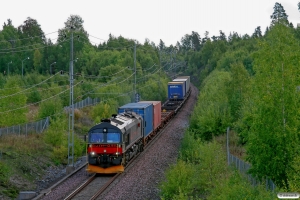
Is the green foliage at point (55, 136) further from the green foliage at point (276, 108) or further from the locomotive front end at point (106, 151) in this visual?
the green foliage at point (276, 108)

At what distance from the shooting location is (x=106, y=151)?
88.1 feet

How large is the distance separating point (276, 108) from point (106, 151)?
11.2 meters

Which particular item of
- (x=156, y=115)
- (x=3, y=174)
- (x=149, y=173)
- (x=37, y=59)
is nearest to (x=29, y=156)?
(x=3, y=174)

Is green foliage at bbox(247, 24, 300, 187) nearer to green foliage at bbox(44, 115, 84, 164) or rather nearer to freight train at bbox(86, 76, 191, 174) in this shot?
freight train at bbox(86, 76, 191, 174)

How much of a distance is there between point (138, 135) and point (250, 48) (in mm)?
89481

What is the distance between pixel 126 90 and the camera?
62.6m

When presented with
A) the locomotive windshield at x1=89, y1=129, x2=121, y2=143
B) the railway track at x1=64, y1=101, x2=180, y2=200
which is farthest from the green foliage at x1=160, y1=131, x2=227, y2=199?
the locomotive windshield at x1=89, y1=129, x2=121, y2=143

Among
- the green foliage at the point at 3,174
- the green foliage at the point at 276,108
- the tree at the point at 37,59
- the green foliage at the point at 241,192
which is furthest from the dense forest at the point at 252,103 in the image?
the tree at the point at 37,59

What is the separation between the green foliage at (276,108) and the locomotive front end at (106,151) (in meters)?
9.37

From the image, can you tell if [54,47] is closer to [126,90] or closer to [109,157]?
[126,90]

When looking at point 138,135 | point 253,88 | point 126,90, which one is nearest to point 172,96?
point 126,90

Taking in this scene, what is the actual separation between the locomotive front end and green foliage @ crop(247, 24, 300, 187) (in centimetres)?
937

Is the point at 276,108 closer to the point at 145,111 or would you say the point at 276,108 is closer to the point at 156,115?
the point at 145,111

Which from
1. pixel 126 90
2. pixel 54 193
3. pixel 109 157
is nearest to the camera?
pixel 54 193
